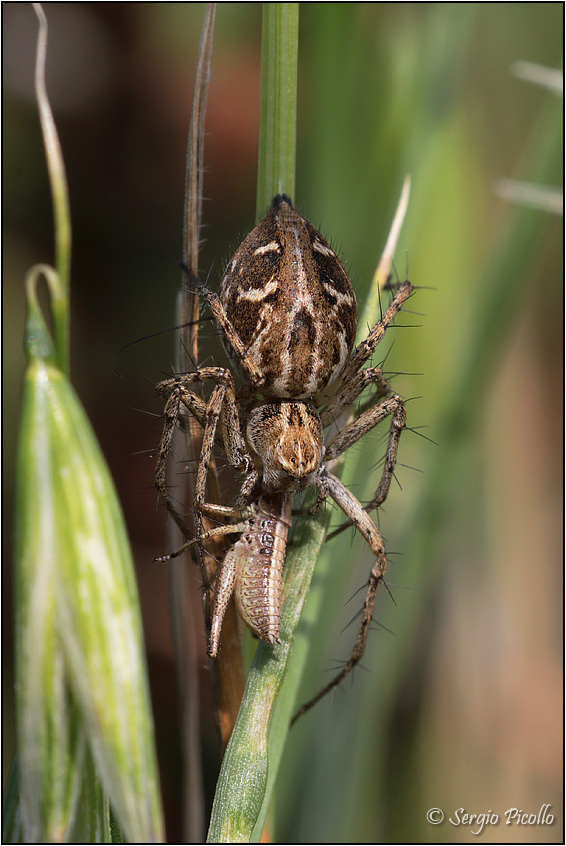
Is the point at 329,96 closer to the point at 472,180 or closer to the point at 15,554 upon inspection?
the point at 472,180

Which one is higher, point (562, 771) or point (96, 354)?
point (96, 354)

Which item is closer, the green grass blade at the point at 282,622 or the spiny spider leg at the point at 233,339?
the green grass blade at the point at 282,622

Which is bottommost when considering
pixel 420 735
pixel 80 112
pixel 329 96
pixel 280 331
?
pixel 420 735

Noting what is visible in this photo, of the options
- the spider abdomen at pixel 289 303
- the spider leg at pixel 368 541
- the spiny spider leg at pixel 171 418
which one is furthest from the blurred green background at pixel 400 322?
the spiny spider leg at pixel 171 418

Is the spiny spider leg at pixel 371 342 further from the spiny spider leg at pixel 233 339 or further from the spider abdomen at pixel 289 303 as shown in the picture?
the spiny spider leg at pixel 233 339

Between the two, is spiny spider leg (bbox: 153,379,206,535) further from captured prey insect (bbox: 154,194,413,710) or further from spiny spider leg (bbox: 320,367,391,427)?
spiny spider leg (bbox: 320,367,391,427)

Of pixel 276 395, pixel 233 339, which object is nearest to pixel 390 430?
pixel 276 395

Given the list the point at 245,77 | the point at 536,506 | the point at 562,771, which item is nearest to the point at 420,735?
the point at 562,771

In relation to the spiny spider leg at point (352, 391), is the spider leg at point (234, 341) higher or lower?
higher
